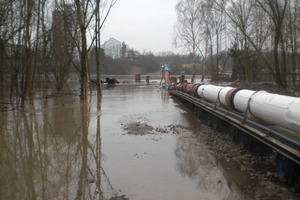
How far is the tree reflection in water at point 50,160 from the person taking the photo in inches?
177

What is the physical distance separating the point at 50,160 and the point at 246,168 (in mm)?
3715

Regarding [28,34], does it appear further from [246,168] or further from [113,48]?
[113,48]

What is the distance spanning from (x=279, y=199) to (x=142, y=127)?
216 inches

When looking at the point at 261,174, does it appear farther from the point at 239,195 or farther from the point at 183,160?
the point at 183,160

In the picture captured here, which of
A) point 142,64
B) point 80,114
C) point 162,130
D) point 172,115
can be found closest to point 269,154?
point 162,130

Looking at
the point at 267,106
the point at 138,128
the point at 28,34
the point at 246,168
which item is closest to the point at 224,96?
the point at 138,128

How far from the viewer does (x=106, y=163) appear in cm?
582

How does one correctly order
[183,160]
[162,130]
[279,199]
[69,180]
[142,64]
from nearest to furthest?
1. [279,199]
2. [69,180]
3. [183,160]
4. [162,130]
5. [142,64]

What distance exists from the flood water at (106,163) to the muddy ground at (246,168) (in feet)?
0.63

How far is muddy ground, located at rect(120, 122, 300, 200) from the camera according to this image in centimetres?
439

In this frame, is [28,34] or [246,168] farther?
[28,34]

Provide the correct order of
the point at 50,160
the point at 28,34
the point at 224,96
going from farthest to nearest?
1. the point at 28,34
2. the point at 224,96
3. the point at 50,160

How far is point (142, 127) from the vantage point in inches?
364

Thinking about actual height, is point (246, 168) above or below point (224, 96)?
below
